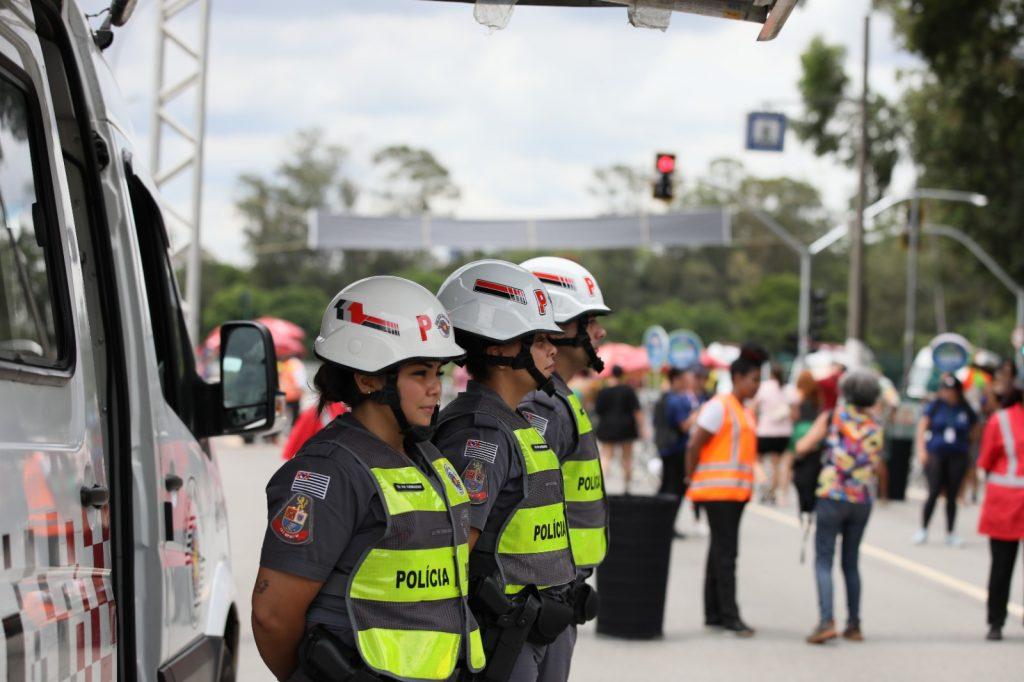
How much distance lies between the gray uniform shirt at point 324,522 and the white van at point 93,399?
1.40 feet

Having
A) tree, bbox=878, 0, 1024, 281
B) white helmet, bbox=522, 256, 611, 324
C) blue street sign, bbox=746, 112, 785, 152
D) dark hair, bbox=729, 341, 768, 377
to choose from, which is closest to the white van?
white helmet, bbox=522, 256, 611, 324

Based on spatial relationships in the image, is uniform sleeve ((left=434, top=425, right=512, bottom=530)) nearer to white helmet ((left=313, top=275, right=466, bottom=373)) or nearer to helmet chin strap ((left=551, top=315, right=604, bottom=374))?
white helmet ((left=313, top=275, right=466, bottom=373))

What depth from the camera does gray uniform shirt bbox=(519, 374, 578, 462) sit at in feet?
15.4

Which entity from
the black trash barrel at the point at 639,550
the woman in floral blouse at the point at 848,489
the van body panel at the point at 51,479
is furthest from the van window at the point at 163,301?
the woman in floral blouse at the point at 848,489

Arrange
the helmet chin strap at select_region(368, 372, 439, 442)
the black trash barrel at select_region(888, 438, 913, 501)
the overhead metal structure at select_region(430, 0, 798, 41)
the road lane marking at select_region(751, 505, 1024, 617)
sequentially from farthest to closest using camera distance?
the black trash barrel at select_region(888, 438, 913, 501) < the road lane marking at select_region(751, 505, 1024, 617) < the overhead metal structure at select_region(430, 0, 798, 41) < the helmet chin strap at select_region(368, 372, 439, 442)

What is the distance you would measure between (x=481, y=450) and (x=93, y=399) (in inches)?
44.0

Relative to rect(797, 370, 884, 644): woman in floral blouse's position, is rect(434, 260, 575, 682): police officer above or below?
above

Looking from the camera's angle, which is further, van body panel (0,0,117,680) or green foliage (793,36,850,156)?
green foliage (793,36,850,156)

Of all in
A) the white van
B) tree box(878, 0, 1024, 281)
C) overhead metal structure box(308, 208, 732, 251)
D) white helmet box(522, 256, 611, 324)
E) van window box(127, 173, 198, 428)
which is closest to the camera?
the white van

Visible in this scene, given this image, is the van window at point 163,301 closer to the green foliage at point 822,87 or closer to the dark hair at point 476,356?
the dark hair at point 476,356

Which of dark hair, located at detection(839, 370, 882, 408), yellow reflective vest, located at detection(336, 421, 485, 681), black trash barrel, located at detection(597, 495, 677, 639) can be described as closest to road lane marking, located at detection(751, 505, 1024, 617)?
dark hair, located at detection(839, 370, 882, 408)

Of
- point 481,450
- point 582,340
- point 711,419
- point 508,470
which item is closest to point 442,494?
point 481,450

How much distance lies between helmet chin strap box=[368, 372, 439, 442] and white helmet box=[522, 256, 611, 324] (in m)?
1.77

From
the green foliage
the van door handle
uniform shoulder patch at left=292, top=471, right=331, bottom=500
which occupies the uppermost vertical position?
the green foliage
